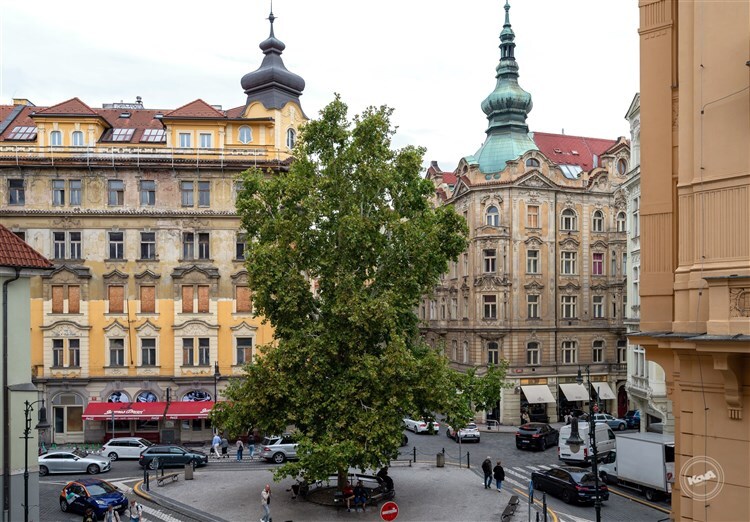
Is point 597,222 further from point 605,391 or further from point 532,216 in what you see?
point 605,391

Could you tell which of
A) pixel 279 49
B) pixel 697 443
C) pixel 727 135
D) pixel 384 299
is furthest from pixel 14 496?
pixel 279 49

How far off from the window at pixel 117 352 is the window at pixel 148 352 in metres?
1.23

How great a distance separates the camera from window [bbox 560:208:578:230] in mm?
54906

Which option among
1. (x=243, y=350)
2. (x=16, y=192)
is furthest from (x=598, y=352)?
(x=16, y=192)

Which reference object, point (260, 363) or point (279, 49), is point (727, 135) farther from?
point (279, 49)

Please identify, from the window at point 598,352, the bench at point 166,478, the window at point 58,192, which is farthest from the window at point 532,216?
the window at point 58,192

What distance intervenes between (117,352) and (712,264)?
39402mm

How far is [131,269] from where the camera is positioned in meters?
44.3

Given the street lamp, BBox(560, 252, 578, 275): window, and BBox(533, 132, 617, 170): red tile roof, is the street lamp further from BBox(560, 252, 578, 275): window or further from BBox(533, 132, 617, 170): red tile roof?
BBox(533, 132, 617, 170): red tile roof

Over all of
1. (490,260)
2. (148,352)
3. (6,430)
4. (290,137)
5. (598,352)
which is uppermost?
(290,137)

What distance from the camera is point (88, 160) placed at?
43844 mm

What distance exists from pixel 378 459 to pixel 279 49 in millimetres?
32960

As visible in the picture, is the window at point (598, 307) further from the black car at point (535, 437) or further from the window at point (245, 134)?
the window at point (245, 134)

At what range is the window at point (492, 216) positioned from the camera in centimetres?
5347
